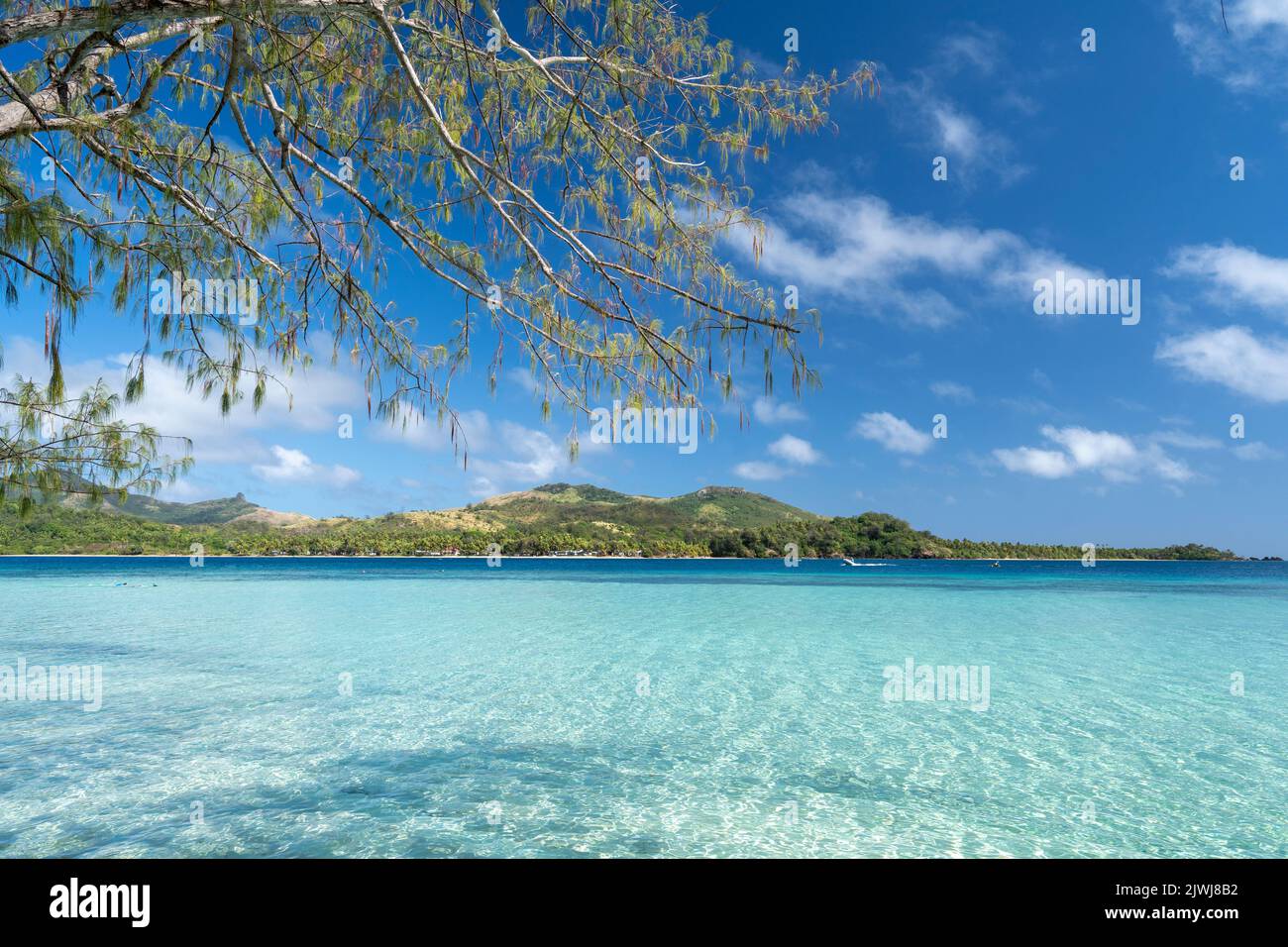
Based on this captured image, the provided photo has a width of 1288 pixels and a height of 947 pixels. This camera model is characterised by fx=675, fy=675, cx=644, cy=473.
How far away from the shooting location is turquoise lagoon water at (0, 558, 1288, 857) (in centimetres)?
384

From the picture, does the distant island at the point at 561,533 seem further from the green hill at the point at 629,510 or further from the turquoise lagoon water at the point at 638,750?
the turquoise lagoon water at the point at 638,750

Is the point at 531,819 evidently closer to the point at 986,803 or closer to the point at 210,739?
the point at 986,803

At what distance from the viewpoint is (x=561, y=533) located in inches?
3039

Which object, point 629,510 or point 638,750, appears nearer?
point 638,750

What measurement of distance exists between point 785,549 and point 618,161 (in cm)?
7175

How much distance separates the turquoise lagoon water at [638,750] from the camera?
3840 mm

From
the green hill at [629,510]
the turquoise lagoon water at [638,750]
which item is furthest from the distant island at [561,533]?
the turquoise lagoon water at [638,750]

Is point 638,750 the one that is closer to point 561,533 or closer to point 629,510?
point 561,533

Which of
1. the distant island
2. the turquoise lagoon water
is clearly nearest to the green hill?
the distant island

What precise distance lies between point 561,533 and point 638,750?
72450 millimetres

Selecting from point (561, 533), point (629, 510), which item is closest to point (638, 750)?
point (561, 533)

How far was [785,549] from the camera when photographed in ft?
238

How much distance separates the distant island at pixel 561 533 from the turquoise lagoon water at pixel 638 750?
6076 centimetres

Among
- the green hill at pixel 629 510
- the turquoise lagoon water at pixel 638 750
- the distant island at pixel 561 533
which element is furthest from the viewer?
the green hill at pixel 629 510
